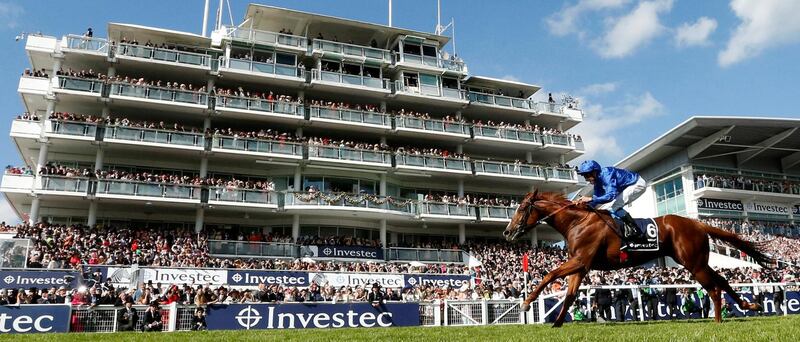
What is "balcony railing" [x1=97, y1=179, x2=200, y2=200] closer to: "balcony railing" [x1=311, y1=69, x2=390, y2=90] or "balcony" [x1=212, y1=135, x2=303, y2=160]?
"balcony" [x1=212, y1=135, x2=303, y2=160]

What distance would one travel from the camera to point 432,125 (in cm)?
4456

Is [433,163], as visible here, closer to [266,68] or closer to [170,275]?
[266,68]

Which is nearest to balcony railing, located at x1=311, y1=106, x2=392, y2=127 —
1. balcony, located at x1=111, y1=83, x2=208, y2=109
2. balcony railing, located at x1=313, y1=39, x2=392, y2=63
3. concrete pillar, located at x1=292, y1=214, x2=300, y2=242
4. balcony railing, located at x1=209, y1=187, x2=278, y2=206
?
balcony railing, located at x1=313, y1=39, x2=392, y2=63

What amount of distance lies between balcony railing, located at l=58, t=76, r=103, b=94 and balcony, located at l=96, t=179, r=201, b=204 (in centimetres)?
635

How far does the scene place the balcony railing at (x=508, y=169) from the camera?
149ft

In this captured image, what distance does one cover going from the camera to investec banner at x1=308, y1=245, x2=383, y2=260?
1441 inches

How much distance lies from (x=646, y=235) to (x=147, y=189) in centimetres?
3093

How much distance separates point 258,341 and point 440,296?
17.3 meters

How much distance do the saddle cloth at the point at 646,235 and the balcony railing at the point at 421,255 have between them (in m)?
27.0

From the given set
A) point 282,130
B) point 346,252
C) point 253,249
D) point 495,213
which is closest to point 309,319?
point 253,249

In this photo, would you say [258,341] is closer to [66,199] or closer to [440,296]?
[440,296]

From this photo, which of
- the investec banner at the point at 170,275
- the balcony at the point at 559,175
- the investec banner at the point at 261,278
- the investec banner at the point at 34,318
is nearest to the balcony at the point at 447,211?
the balcony at the point at 559,175

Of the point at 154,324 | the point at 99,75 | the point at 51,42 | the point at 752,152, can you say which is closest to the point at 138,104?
the point at 99,75

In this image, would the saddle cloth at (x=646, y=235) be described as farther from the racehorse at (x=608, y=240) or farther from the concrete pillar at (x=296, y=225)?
the concrete pillar at (x=296, y=225)
